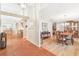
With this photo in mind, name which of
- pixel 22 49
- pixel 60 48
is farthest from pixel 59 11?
pixel 22 49

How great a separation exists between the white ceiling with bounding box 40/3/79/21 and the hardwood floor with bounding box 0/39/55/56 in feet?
1.51

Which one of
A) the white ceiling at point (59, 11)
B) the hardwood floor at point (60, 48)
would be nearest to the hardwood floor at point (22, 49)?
the hardwood floor at point (60, 48)

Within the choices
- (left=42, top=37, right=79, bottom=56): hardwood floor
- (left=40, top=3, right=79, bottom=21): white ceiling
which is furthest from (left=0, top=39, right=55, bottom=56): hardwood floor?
(left=40, top=3, right=79, bottom=21): white ceiling

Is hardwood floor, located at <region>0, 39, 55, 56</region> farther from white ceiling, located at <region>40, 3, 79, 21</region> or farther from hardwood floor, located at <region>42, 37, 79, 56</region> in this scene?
white ceiling, located at <region>40, 3, 79, 21</region>

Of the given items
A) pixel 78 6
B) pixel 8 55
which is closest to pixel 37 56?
pixel 8 55

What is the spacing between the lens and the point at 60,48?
6.35 feet

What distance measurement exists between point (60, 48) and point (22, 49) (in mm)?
544

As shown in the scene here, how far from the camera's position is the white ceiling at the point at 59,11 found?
1.89 m

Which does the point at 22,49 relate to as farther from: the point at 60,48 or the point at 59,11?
the point at 59,11

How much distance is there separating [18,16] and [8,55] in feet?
1.88

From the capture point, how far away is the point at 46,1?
1.94 m

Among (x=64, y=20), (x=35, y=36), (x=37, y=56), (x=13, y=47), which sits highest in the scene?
(x=64, y=20)

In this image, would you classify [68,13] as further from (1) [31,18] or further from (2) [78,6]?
(1) [31,18]

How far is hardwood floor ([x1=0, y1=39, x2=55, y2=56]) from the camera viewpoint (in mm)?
1921
